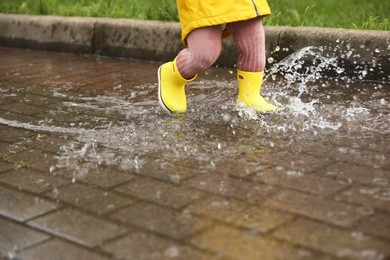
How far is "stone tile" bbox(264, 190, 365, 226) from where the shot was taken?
247cm

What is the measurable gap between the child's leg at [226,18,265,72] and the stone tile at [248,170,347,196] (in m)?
1.23

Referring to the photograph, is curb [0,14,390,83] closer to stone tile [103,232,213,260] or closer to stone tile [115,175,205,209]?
stone tile [115,175,205,209]

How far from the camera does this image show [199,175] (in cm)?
299

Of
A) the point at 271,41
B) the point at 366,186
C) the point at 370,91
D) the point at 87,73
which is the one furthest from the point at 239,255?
the point at 87,73

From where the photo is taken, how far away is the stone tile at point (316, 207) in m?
2.47

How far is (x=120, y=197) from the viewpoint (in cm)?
278

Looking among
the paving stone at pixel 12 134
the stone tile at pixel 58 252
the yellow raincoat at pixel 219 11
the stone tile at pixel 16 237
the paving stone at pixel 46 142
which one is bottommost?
the paving stone at pixel 12 134

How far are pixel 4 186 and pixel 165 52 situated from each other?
3.20 meters

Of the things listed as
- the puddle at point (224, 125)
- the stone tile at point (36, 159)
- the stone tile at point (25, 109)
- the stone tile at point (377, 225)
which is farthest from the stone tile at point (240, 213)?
the stone tile at point (25, 109)

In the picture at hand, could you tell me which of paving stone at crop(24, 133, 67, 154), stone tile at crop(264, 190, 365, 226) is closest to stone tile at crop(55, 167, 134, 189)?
paving stone at crop(24, 133, 67, 154)

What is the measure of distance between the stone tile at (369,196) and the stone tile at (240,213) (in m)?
0.28

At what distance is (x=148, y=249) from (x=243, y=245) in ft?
0.99

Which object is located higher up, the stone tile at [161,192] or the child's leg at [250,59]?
the child's leg at [250,59]

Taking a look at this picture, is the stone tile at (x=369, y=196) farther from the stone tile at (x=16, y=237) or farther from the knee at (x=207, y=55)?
the knee at (x=207, y=55)
